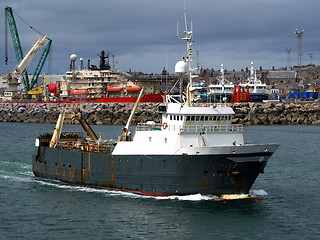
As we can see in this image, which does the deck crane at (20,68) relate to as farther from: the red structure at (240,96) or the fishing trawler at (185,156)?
the fishing trawler at (185,156)

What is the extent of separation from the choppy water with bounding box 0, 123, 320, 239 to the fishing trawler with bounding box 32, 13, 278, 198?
80 centimetres

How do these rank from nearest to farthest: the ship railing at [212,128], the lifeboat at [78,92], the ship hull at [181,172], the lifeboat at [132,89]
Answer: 1. the ship hull at [181,172]
2. the ship railing at [212,128]
3. the lifeboat at [132,89]
4. the lifeboat at [78,92]

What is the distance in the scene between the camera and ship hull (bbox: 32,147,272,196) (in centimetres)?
3066

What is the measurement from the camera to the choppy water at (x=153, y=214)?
2630 cm

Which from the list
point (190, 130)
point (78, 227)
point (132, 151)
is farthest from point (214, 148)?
point (78, 227)

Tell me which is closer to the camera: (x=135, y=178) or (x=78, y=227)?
(x=78, y=227)

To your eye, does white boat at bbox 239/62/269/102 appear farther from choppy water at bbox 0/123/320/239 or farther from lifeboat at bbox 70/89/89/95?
choppy water at bbox 0/123/320/239

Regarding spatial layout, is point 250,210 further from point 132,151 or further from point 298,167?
point 298,167

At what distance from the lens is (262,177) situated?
4088 centimetres

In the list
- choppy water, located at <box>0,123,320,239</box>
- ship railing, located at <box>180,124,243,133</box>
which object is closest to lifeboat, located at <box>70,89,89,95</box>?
choppy water, located at <box>0,123,320,239</box>

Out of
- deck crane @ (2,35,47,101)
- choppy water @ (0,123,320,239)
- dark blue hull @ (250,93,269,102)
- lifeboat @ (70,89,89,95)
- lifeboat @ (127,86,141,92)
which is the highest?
deck crane @ (2,35,47,101)

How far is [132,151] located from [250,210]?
25.6 ft

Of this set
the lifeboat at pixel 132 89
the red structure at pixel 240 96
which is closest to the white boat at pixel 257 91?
the red structure at pixel 240 96

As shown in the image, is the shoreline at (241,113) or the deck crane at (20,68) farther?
the deck crane at (20,68)
